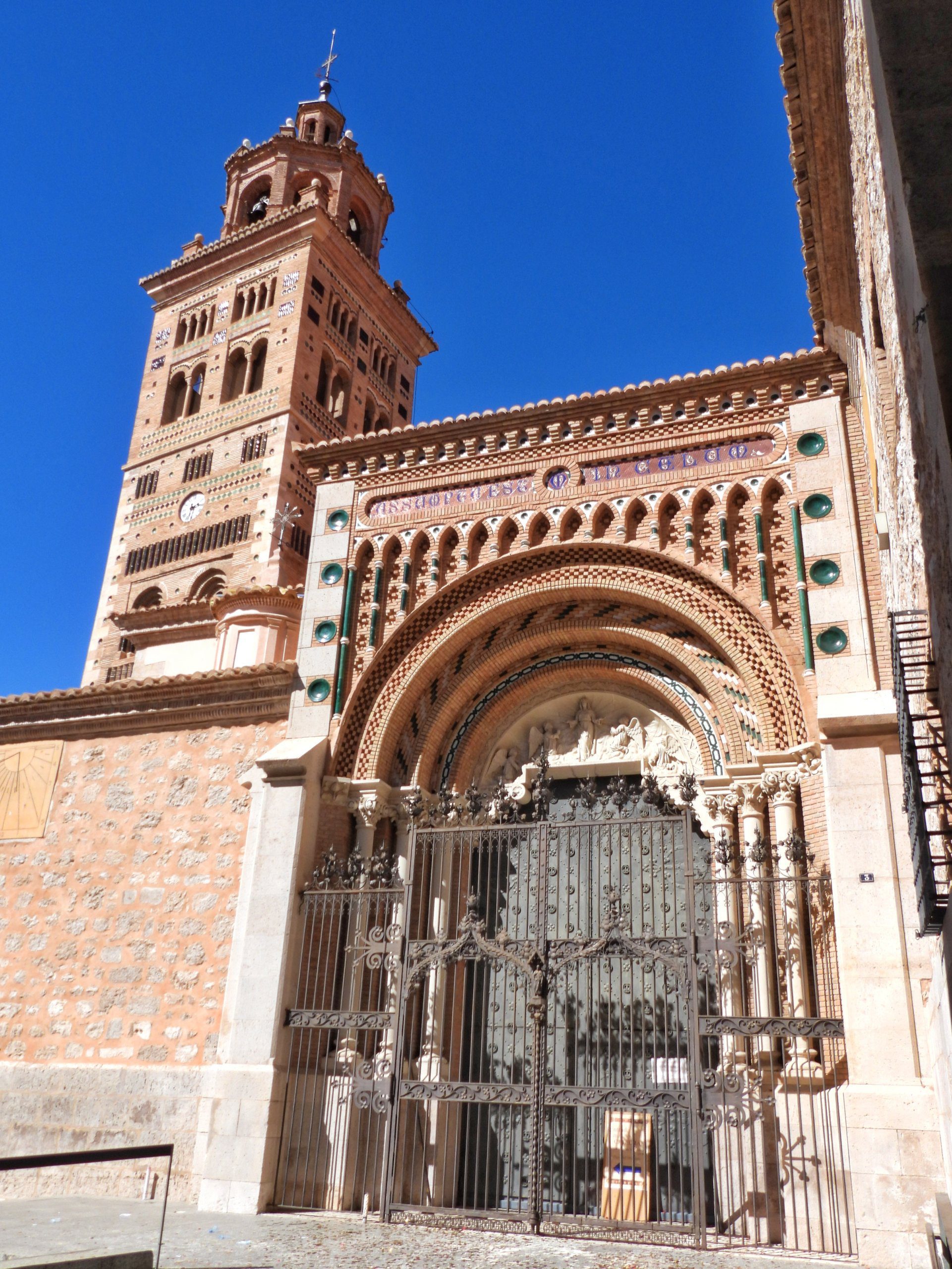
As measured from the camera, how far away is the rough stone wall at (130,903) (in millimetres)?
10539

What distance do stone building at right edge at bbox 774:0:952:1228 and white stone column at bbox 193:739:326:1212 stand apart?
504cm

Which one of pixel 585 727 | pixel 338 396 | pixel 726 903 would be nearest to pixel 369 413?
pixel 338 396

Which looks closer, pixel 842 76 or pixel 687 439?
pixel 842 76

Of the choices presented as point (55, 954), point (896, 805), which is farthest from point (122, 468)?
point (896, 805)

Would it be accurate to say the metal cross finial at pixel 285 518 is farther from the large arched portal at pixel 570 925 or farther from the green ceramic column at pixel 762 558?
the green ceramic column at pixel 762 558

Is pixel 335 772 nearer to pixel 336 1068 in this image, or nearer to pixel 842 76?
pixel 336 1068

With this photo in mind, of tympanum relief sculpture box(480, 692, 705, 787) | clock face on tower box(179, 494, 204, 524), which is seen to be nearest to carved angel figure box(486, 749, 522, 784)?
tympanum relief sculpture box(480, 692, 705, 787)

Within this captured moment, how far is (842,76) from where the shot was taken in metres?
8.03

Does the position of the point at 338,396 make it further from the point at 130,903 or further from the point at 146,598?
the point at 130,903

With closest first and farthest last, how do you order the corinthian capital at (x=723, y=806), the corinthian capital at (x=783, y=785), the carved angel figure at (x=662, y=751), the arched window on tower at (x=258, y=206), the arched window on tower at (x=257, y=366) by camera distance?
the corinthian capital at (x=783, y=785)
the corinthian capital at (x=723, y=806)
the carved angel figure at (x=662, y=751)
the arched window on tower at (x=257, y=366)
the arched window on tower at (x=258, y=206)

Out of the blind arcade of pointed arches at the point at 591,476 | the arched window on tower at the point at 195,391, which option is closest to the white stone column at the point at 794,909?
the blind arcade of pointed arches at the point at 591,476

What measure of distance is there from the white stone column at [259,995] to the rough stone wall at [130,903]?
0.52 meters

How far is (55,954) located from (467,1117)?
16.0 feet

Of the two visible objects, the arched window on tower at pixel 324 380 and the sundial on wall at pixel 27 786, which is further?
the arched window on tower at pixel 324 380
